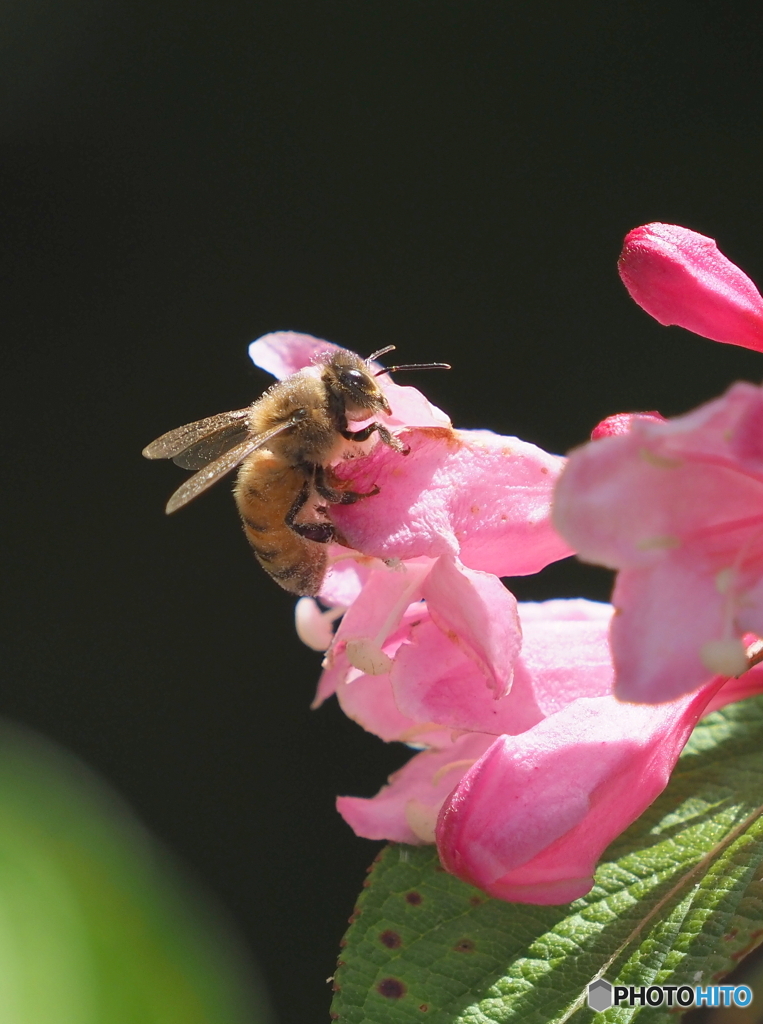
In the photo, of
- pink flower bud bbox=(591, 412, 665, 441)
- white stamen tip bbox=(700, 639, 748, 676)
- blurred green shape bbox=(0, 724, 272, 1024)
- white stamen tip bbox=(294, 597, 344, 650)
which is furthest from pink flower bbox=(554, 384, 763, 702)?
blurred green shape bbox=(0, 724, 272, 1024)

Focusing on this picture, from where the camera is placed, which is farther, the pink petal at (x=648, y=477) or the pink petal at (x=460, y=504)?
the pink petal at (x=460, y=504)

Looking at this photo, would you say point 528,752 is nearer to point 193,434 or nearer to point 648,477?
point 648,477

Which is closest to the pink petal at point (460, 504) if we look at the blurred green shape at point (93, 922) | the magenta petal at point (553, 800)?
the magenta petal at point (553, 800)

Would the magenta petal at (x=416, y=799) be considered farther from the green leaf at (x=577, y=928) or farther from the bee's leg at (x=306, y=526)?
the bee's leg at (x=306, y=526)

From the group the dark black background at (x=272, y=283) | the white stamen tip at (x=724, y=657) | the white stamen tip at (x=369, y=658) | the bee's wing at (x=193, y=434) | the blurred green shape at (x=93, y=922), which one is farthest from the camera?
the dark black background at (x=272, y=283)

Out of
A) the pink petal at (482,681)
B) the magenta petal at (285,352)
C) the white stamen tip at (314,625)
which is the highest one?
the magenta petal at (285,352)

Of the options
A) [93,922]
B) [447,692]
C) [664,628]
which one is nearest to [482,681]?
[447,692]

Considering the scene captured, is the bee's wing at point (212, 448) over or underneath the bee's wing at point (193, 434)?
underneath

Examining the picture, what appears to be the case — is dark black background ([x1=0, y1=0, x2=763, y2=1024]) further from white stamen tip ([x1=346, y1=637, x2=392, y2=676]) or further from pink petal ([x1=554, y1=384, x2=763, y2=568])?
pink petal ([x1=554, y1=384, x2=763, y2=568])
